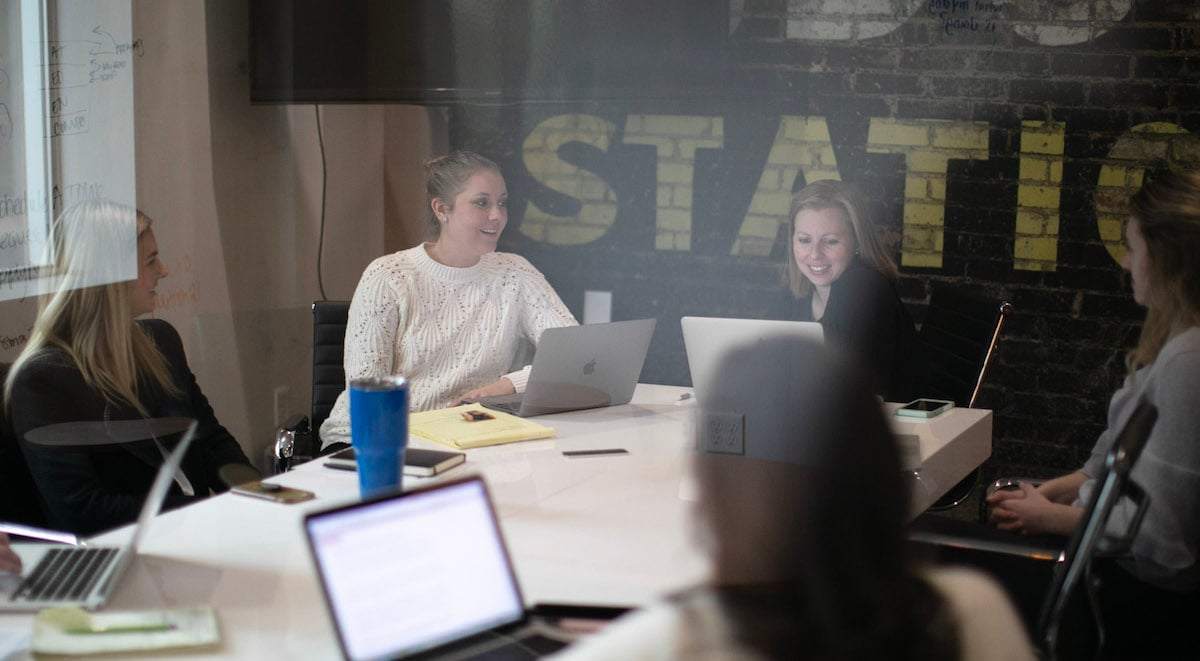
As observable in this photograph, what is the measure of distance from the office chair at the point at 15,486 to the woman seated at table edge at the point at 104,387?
2 centimetres

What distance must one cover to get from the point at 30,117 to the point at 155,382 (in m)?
0.73

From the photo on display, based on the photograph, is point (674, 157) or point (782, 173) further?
point (674, 157)

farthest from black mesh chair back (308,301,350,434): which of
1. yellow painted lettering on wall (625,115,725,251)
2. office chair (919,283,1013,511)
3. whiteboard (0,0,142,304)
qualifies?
office chair (919,283,1013,511)

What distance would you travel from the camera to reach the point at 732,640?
0.92m

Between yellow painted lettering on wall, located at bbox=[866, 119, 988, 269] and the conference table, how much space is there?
4.69 feet

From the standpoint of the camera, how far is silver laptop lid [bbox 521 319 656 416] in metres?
2.59

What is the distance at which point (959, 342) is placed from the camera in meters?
3.27

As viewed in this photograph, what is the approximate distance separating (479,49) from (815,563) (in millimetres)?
3295

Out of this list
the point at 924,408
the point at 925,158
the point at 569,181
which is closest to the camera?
the point at 924,408

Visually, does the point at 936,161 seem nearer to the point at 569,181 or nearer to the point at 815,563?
the point at 569,181

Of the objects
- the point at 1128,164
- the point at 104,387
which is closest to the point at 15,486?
the point at 104,387

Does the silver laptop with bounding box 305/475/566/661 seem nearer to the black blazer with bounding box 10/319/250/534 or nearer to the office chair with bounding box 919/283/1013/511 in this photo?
the black blazer with bounding box 10/319/250/534

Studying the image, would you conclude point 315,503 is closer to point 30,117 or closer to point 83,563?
point 83,563

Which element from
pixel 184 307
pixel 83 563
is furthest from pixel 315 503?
pixel 184 307
